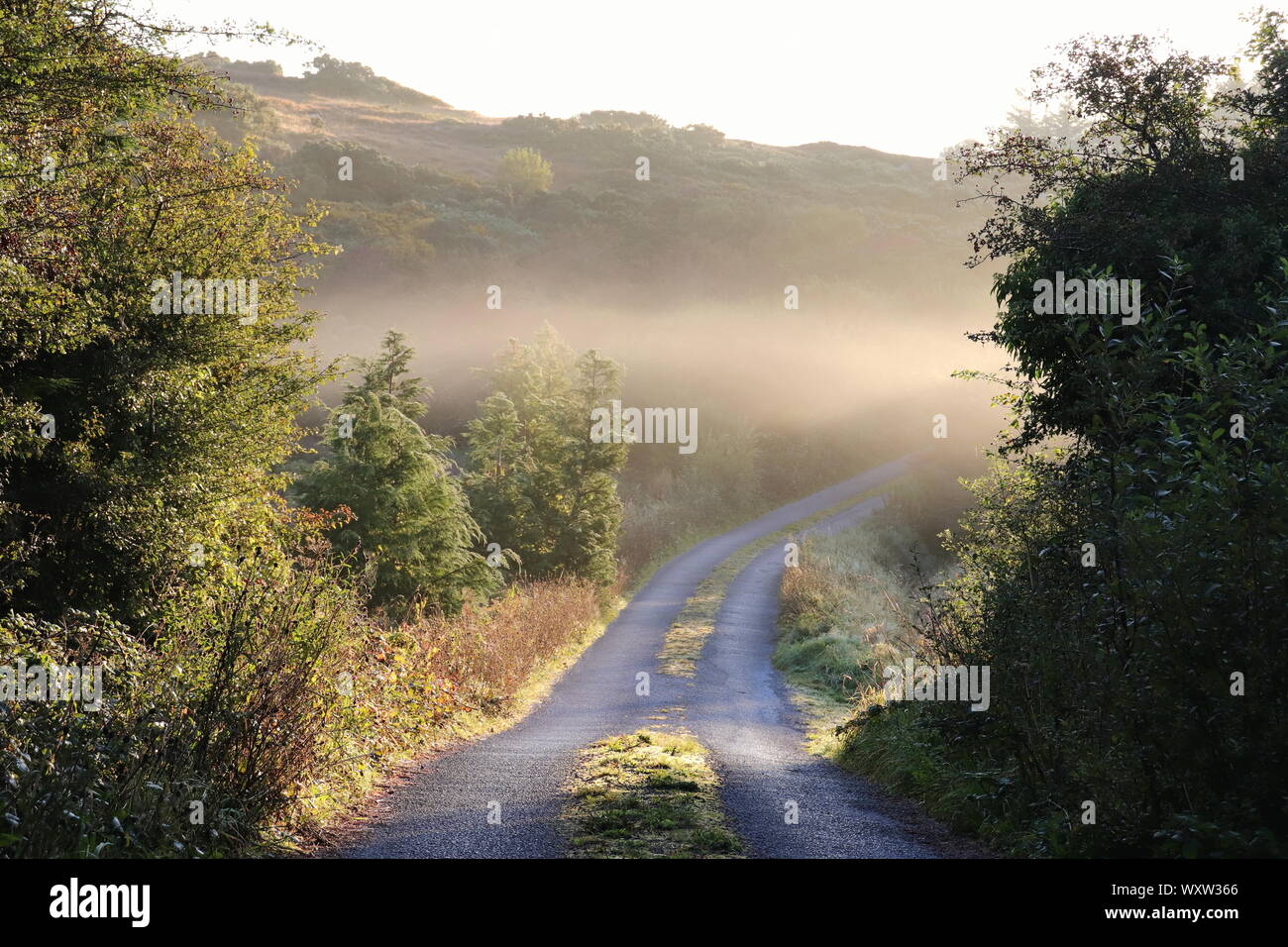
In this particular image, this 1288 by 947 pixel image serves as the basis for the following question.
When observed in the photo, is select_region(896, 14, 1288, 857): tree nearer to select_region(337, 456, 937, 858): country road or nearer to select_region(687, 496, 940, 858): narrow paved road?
select_region(687, 496, 940, 858): narrow paved road

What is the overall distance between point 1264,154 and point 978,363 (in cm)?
5117

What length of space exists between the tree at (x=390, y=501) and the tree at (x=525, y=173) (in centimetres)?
5178

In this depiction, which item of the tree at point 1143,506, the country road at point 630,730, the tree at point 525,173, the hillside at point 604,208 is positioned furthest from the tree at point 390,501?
the tree at point 525,173

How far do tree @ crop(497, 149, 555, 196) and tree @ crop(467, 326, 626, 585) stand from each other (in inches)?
1674

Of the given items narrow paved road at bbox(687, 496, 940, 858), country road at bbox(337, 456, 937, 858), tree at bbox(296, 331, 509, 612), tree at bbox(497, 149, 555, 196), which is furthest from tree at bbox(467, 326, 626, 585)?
tree at bbox(497, 149, 555, 196)

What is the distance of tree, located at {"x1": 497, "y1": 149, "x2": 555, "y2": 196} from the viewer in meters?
65.7

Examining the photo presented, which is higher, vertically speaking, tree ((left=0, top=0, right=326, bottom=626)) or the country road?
tree ((left=0, top=0, right=326, bottom=626))

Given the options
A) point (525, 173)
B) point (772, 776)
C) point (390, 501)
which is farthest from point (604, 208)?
point (772, 776)

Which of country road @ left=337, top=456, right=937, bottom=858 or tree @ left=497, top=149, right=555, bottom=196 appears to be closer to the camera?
country road @ left=337, top=456, right=937, bottom=858

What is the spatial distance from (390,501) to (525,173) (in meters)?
→ 54.1

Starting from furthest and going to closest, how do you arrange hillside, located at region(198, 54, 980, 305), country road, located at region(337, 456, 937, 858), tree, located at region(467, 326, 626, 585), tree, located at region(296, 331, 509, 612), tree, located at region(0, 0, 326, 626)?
1. hillside, located at region(198, 54, 980, 305)
2. tree, located at region(467, 326, 626, 585)
3. tree, located at region(296, 331, 509, 612)
4. tree, located at region(0, 0, 326, 626)
5. country road, located at region(337, 456, 937, 858)

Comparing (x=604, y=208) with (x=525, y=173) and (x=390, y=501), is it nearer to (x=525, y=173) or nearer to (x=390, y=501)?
(x=525, y=173)

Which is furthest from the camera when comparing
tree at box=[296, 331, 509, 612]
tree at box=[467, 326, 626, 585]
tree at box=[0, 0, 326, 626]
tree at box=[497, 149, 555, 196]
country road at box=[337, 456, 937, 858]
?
tree at box=[497, 149, 555, 196]

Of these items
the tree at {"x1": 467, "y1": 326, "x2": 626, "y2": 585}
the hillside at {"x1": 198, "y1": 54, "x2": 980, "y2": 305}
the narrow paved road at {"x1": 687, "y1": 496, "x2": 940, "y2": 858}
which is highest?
the hillside at {"x1": 198, "y1": 54, "x2": 980, "y2": 305}
